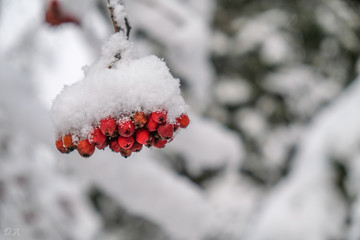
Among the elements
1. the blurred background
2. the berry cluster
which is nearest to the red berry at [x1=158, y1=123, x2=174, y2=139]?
the berry cluster

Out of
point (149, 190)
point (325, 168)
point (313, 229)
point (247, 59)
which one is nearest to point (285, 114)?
point (247, 59)

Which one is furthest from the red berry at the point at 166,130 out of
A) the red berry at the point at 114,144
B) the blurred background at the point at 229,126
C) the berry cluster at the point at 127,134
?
the blurred background at the point at 229,126

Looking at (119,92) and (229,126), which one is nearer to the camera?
(119,92)

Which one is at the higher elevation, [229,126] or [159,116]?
[229,126]

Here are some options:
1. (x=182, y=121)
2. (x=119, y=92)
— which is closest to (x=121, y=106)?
(x=119, y=92)

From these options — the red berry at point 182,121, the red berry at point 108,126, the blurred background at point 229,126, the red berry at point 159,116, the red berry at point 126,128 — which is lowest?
the red berry at point 108,126

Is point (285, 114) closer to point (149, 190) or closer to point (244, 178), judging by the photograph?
point (244, 178)

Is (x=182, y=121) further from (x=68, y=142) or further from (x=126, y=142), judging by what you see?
(x=68, y=142)

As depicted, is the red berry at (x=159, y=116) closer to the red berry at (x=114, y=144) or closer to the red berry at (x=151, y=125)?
the red berry at (x=151, y=125)
